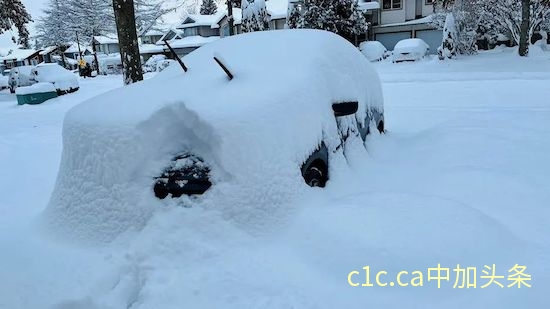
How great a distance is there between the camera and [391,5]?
31047 millimetres

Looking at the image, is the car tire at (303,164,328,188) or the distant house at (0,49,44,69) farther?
the distant house at (0,49,44,69)

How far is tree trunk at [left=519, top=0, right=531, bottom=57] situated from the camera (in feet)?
59.4

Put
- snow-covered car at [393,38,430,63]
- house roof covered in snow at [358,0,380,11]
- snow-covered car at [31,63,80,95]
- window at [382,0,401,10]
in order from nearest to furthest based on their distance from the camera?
snow-covered car at [31,63,80,95]
snow-covered car at [393,38,430,63]
house roof covered in snow at [358,0,380,11]
window at [382,0,401,10]

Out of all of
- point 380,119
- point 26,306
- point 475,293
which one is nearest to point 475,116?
point 380,119

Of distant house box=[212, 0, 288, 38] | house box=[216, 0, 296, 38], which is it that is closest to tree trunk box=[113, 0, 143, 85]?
distant house box=[212, 0, 288, 38]

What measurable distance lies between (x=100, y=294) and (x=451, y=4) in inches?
879

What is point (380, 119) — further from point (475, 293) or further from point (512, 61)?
point (512, 61)

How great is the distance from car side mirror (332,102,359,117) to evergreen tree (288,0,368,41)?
21044 millimetres

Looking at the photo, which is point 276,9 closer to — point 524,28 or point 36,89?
point 524,28

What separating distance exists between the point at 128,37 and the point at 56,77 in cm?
1184

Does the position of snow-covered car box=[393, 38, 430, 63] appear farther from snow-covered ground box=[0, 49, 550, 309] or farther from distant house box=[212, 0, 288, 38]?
snow-covered ground box=[0, 49, 550, 309]

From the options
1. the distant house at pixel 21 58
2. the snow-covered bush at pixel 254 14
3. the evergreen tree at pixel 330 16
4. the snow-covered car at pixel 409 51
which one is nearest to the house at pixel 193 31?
the evergreen tree at pixel 330 16

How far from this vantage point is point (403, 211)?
9.48ft

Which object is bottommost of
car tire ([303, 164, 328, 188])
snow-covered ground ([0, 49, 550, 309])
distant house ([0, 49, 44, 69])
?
snow-covered ground ([0, 49, 550, 309])
